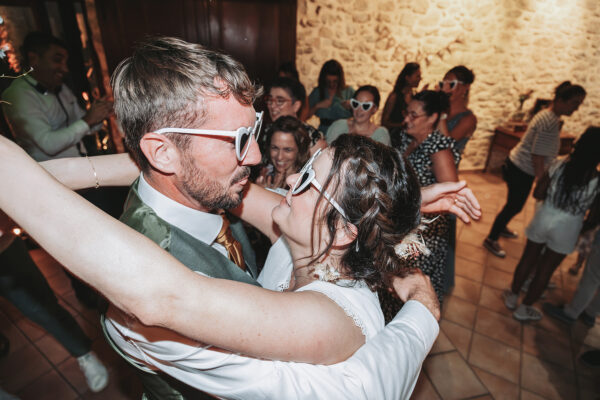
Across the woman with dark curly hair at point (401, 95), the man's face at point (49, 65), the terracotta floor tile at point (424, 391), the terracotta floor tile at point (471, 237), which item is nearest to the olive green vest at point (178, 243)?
the terracotta floor tile at point (424, 391)

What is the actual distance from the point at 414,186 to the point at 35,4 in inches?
224

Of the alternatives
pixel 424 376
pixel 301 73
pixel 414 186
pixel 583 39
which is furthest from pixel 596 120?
pixel 414 186

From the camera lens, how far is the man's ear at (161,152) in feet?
3.82

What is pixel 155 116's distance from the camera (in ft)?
3.79

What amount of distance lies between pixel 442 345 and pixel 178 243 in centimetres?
309

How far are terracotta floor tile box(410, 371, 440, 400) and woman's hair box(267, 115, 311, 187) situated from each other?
7.40 feet

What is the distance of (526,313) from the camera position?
3545 millimetres

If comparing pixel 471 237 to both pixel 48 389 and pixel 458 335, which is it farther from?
pixel 48 389

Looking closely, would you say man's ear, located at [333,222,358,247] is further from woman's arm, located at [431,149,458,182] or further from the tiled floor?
the tiled floor

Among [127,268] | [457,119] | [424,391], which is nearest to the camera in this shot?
[127,268]

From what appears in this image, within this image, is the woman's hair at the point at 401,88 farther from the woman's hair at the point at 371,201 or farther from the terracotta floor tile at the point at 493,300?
the woman's hair at the point at 371,201

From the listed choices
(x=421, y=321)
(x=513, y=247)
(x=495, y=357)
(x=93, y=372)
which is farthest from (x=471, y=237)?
(x=93, y=372)

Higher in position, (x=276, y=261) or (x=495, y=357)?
(x=276, y=261)

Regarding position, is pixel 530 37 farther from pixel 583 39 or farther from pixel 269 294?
pixel 269 294
